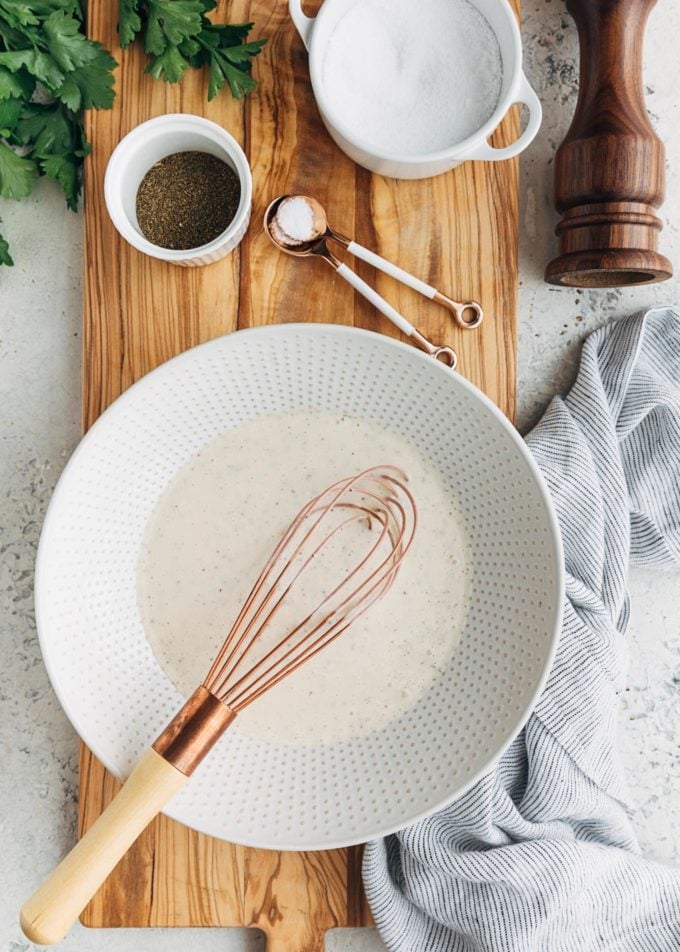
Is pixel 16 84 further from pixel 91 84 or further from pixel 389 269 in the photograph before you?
pixel 389 269

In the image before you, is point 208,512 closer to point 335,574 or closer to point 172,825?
point 335,574

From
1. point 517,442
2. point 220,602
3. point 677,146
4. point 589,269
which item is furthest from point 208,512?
point 677,146

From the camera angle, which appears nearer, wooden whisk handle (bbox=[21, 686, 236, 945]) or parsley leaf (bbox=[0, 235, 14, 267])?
wooden whisk handle (bbox=[21, 686, 236, 945])

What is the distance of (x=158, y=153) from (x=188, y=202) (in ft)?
0.15

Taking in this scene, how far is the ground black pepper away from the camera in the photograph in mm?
635

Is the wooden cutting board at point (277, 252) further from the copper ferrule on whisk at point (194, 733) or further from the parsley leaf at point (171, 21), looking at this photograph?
the copper ferrule on whisk at point (194, 733)

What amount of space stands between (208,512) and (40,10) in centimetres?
39

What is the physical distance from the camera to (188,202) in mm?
638

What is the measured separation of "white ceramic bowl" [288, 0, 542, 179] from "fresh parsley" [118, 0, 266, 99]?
0.20ft

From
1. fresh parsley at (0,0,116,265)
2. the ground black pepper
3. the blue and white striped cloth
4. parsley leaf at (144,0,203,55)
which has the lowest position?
the blue and white striped cloth

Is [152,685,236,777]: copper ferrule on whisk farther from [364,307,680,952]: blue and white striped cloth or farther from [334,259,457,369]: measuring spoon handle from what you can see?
[334,259,457,369]: measuring spoon handle

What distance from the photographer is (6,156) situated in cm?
65

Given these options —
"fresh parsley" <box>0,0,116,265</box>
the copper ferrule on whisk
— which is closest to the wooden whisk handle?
the copper ferrule on whisk

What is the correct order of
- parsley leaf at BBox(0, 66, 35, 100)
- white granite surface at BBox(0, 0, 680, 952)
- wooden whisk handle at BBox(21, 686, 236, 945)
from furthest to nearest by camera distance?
1. white granite surface at BBox(0, 0, 680, 952)
2. parsley leaf at BBox(0, 66, 35, 100)
3. wooden whisk handle at BBox(21, 686, 236, 945)
